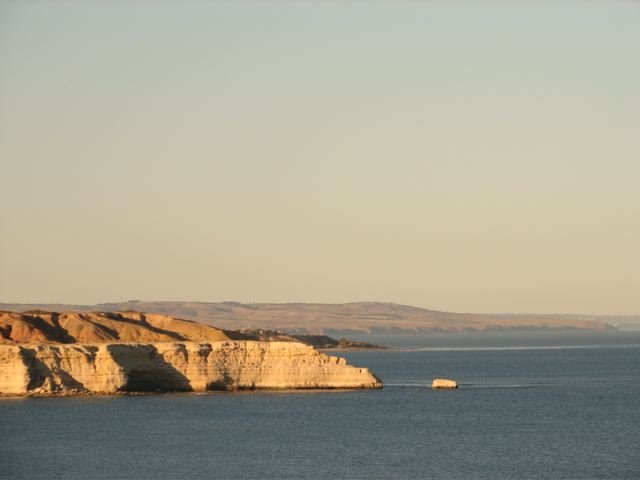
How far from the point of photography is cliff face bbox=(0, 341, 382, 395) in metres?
99.3

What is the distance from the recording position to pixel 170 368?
104 metres

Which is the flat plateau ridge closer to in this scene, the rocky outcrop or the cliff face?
the cliff face

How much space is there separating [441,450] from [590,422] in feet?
60.2

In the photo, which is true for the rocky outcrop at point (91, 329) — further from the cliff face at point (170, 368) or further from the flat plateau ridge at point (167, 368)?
the cliff face at point (170, 368)

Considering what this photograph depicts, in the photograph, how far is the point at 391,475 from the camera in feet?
197

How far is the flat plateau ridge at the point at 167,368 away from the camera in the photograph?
326 ft

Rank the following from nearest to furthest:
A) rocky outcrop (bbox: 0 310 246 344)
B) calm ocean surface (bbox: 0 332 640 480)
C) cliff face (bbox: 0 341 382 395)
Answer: calm ocean surface (bbox: 0 332 640 480) → cliff face (bbox: 0 341 382 395) → rocky outcrop (bbox: 0 310 246 344)

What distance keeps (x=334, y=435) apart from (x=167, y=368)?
31.0 meters

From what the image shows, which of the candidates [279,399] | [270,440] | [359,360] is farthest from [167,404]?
[359,360]

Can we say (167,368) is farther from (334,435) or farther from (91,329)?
(334,435)

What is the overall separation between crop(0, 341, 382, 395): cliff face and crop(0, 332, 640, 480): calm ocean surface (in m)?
2.43

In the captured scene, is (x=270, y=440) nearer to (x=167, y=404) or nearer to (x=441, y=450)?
(x=441, y=450)

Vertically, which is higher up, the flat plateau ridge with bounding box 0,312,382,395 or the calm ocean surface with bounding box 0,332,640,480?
the flat plateau ridge with bounding box 0,312,382,395

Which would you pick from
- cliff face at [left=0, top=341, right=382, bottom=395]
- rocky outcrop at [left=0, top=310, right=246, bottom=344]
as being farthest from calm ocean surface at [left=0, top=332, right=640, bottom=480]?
rocky outcrop at [left=0, top=310, right=246, bottom=344]
